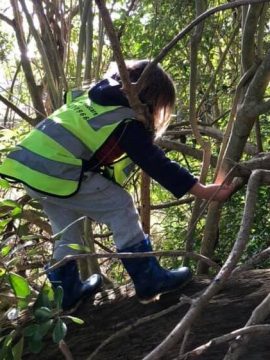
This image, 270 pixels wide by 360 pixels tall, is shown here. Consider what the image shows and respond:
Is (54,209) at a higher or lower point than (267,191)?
higher

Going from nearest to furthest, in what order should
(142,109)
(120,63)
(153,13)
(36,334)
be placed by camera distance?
(120,63) → (36,334) → (142,109) → (153,13)

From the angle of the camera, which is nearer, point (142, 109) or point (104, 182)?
point (142, 109)

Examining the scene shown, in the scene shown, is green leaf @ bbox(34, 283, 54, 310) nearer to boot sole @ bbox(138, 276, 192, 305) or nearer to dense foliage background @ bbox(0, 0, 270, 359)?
dense foliage background @ bbox(0, 0, 270, 359)

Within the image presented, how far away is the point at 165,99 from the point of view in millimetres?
1992

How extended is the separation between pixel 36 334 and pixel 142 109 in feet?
2.08

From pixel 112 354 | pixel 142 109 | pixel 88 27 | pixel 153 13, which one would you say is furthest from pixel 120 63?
pixel 153 13

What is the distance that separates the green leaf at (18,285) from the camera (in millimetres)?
1638

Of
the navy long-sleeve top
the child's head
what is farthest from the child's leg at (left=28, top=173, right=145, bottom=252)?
the child's head

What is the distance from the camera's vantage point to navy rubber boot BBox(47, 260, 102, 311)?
2.04 metres

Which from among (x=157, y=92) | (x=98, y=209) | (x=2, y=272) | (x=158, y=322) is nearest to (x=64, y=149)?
(x=98, y=209)

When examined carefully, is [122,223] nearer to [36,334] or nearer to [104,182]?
[104,182]

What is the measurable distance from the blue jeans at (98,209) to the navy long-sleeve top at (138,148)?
10cm

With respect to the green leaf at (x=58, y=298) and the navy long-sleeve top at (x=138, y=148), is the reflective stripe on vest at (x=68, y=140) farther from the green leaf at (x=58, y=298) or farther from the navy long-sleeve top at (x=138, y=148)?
the green leaf at (x=58, y=298)

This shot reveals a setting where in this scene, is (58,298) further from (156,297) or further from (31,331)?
(156,297)
